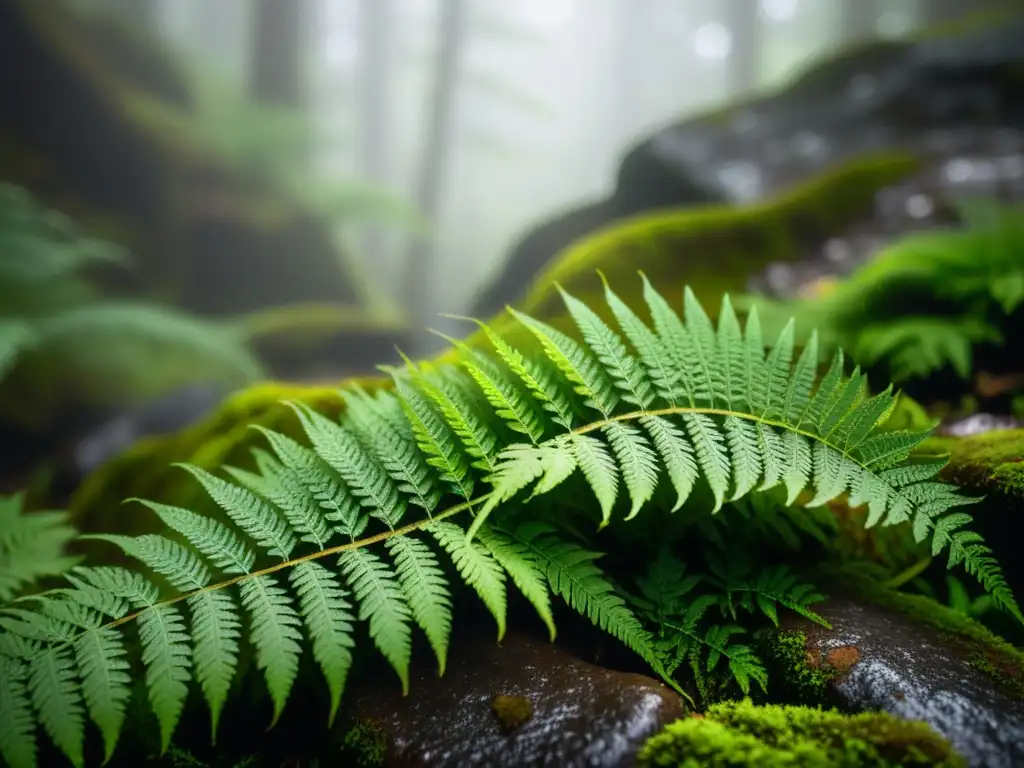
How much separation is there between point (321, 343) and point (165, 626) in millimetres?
8581

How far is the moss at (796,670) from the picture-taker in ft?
4.60

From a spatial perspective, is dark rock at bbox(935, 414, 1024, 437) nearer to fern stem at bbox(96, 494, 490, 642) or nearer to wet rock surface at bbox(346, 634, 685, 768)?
wet rock surface at bbox(346, 634, 685, 768)

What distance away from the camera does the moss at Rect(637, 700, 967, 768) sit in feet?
3.76

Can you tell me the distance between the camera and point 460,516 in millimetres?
1494

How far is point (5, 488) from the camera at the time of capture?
5.84 meters

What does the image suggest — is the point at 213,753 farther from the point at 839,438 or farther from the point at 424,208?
the point at 424,208

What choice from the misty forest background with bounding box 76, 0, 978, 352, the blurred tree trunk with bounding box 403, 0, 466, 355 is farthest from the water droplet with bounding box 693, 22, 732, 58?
the blurred tree trunk with bounding box 403, 0, 466, 355

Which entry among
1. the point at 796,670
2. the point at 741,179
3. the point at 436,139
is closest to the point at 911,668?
the point at 796,670

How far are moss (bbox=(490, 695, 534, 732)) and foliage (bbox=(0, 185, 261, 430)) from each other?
4.35 meters

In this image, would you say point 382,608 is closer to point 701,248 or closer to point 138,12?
point 701,248

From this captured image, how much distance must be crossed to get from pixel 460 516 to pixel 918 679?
3.64 feet

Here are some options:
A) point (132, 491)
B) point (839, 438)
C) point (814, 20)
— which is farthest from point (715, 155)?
point (814, 20)

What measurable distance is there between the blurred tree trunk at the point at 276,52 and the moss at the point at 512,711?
1389 centimetres

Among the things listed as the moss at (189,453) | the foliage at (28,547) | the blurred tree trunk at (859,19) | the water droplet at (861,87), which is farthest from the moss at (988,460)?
the blurred tree trunk at (859,19)
